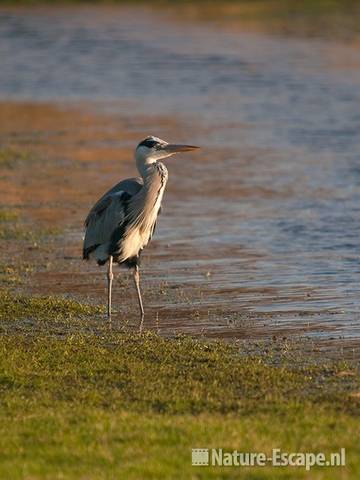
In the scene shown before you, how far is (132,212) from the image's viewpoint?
11.2 meters

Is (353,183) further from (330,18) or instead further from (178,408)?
(330,18)

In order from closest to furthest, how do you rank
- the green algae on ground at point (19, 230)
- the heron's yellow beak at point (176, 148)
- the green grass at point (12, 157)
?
the heron's yellow beak at point (176, 148) < the green algae on ground at point (19, 230) < the green grass at point (12, 157)

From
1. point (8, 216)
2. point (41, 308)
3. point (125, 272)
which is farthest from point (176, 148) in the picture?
point (8, 216)

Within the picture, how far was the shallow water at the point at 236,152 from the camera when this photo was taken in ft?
38.2

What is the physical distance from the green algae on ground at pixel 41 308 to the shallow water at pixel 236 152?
64cm

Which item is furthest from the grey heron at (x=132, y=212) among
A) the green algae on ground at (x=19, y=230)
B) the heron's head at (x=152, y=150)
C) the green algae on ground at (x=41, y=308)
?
the green algae on ground at (x=19, y=230)

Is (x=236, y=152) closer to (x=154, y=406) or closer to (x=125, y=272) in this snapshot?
(x=125, y=272)

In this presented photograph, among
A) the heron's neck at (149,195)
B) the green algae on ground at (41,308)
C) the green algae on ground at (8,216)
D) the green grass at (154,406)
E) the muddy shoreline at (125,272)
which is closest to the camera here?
the green grass at (154,406)

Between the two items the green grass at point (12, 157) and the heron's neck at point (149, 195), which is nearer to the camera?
the heron's neck at point (149, 195)

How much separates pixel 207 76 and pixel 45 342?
25.5 m

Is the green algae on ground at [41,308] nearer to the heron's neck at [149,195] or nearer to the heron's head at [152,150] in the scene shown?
the heron's neck at [149,195]

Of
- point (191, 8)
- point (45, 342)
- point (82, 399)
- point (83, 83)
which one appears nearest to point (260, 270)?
point (45, 342)

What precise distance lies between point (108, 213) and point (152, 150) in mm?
688

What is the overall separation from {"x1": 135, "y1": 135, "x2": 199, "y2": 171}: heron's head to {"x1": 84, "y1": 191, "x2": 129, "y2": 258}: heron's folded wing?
353 millimetres
